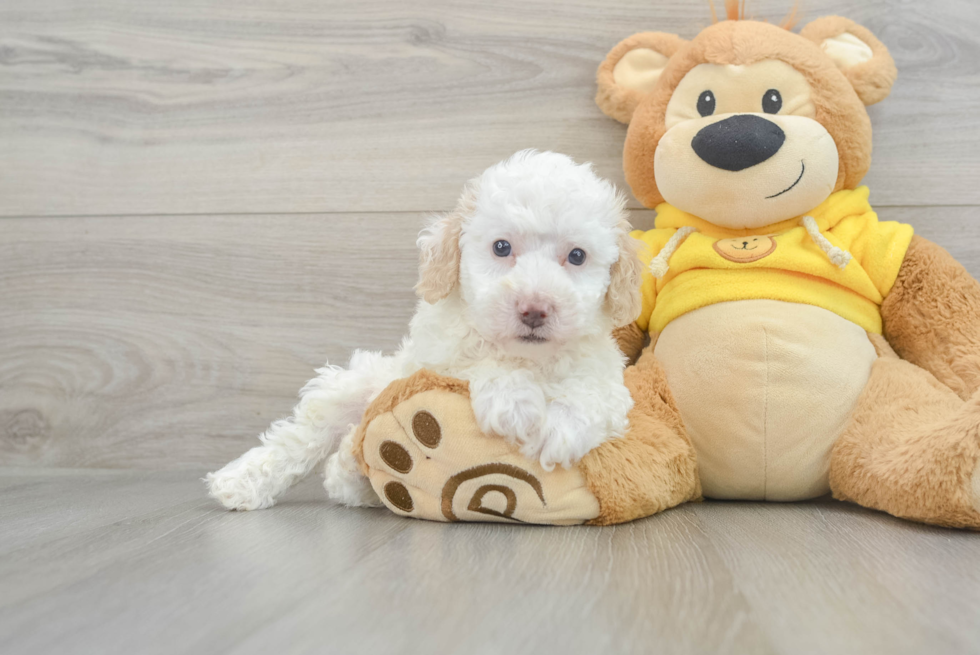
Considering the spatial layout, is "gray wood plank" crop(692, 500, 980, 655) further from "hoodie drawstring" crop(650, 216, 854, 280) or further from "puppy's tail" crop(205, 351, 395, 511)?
"puppy's tail" crop(205, 351, 395, 511)

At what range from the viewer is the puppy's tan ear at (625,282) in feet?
2.91

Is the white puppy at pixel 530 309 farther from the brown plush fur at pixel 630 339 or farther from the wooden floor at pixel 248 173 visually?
the wooden floor at pixel 248 173

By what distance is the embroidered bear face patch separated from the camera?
3.41 feet

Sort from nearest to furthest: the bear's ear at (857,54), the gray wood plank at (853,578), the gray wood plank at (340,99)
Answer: the gray wood plank at (853,578) → the bear's ear at (857,54) → the gray wood plank at (340,99)

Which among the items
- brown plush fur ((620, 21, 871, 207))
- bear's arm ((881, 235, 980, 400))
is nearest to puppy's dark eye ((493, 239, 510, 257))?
brown plush fur ((620, 21, 871, 207))

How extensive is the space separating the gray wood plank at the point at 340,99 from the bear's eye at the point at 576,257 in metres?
0.49

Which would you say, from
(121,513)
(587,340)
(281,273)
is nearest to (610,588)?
(587,340)

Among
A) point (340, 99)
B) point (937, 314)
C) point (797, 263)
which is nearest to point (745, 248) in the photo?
point (797, 263)

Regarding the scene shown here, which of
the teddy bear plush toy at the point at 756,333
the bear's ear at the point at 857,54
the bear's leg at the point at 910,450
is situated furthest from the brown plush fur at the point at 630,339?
the bear's ear at the point at 857,54

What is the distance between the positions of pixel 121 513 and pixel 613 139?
3.26 feet

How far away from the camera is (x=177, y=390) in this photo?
54.9 inches

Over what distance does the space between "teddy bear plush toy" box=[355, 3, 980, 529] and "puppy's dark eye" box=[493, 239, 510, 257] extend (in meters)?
0.17

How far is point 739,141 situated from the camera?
980mm

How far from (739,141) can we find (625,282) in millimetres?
280
